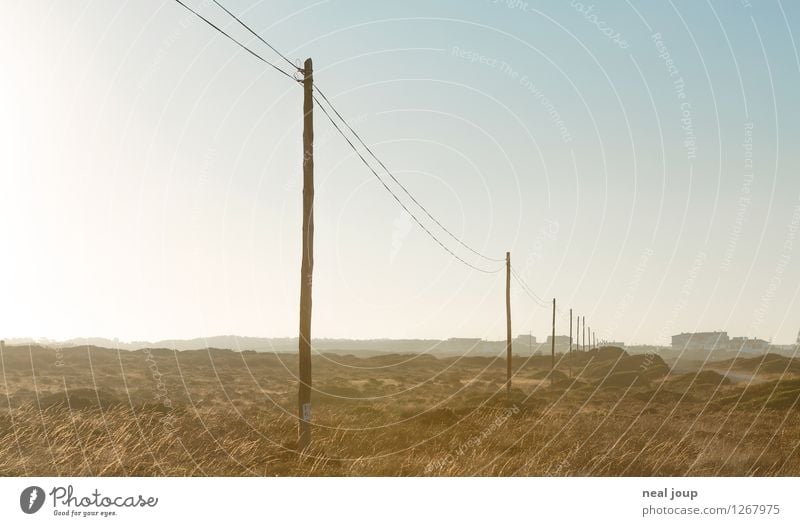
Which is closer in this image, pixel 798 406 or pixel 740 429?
pixel 740 429

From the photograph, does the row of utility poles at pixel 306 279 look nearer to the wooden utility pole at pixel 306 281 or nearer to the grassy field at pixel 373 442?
the wooden utility pole at pixel 306 281

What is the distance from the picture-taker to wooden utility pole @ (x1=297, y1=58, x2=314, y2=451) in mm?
12539

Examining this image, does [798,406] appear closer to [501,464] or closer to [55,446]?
[501,464]

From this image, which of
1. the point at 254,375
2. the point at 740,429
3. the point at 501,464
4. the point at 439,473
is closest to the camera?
the point at 439,473

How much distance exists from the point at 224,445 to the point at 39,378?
3351 centimetres

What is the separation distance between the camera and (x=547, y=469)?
45.2 feet

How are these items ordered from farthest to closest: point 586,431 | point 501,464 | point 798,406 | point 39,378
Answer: point 39,378
point 798,406
point 586,431
point 501,464

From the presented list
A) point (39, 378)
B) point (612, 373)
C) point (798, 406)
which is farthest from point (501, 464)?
point (612, 373)
